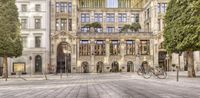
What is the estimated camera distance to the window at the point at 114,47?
88500 mm

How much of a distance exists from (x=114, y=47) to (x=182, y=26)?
146 ft

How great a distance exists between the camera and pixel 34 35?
79750mm

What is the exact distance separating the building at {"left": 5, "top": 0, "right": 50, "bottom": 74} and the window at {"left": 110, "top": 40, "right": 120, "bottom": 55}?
1593cm

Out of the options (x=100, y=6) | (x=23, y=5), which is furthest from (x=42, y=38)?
(x=100, y=6)

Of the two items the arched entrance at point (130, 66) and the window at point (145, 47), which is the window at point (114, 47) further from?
the window at point (145, 47)

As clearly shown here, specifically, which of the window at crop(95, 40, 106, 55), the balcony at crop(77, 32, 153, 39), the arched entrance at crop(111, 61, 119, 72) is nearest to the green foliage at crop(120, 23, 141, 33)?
the balcony at crop(77, 32, 153, 39)

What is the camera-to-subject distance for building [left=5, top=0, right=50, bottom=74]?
3123 inches

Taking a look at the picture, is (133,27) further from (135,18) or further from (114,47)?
(135,18)

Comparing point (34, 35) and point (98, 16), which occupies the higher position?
point (98, 16)

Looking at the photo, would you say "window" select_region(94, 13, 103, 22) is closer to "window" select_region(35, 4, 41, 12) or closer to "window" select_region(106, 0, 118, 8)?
"window" select_region(106, 0, 118, 8)

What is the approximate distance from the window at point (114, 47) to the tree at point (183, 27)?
38.6 meters

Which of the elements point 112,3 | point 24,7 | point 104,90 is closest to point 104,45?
point 24,7

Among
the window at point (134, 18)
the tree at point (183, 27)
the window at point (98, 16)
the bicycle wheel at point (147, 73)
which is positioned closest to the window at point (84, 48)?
the window at point (98, 16)

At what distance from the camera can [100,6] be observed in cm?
10450
